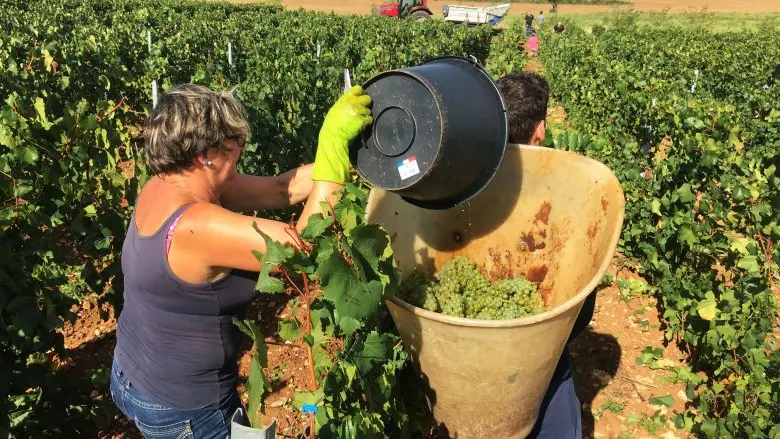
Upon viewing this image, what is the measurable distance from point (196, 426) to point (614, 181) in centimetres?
170

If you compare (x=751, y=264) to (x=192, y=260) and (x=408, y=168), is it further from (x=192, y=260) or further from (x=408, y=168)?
(x=192, y=260)

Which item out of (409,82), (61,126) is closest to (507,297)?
(409,82)

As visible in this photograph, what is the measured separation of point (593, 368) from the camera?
3889 mm

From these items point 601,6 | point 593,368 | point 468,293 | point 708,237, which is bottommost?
point 593,368

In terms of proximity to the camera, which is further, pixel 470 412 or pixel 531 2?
pixel 531 2

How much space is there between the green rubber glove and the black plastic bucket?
136mm

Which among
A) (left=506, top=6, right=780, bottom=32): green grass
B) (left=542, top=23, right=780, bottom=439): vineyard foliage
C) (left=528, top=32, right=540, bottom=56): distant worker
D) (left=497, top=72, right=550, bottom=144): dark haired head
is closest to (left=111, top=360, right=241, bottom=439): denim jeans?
(left=497, top=72, right=550, bottom=144): dark haired head

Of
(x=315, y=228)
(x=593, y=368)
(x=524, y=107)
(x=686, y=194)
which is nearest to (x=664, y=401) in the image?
(x=593, y=368)

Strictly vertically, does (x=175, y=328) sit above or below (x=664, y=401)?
above

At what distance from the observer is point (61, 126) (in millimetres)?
2777

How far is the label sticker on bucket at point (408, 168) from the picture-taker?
188 centimetres

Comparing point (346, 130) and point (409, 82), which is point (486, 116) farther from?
point (346, 130)

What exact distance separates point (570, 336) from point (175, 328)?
5.64ft

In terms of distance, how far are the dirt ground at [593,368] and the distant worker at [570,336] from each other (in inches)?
38.6
